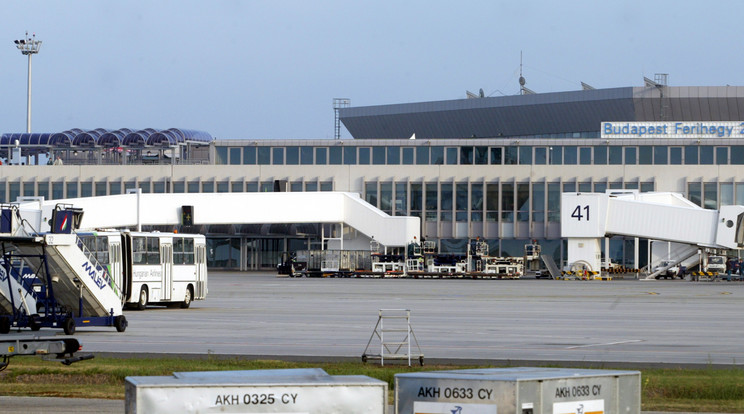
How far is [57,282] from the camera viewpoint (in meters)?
33.1

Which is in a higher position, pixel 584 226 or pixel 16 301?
pixel 584 226

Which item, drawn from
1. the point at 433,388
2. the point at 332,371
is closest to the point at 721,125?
the point at 332,371

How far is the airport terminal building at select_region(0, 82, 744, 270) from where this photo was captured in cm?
10006

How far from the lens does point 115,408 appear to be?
18328 mm

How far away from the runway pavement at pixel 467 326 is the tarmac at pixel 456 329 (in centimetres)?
3

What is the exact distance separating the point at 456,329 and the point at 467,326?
1.41m

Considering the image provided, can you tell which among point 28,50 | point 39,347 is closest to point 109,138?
point 28,50

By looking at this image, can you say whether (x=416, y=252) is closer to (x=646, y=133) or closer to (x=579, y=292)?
(x=646, y=133)

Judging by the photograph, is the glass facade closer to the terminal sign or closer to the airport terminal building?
the airport terminal building

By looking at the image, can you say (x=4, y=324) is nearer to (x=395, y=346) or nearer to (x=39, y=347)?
(x=395, y=346)

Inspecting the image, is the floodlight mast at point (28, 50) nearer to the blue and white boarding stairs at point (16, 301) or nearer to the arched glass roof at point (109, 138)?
the arched glass roof at point (109, 138)

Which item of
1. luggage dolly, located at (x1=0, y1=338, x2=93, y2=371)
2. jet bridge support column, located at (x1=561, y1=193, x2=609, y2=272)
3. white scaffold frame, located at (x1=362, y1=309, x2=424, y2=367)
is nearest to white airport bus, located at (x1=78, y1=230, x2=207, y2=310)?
white scaffold frame, located at (x1=362, y1=309, x2=424, y2=367)

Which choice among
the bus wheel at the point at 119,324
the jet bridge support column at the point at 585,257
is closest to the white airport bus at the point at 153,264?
the bus wheel at the point at 119,324

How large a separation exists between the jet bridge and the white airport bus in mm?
39464
